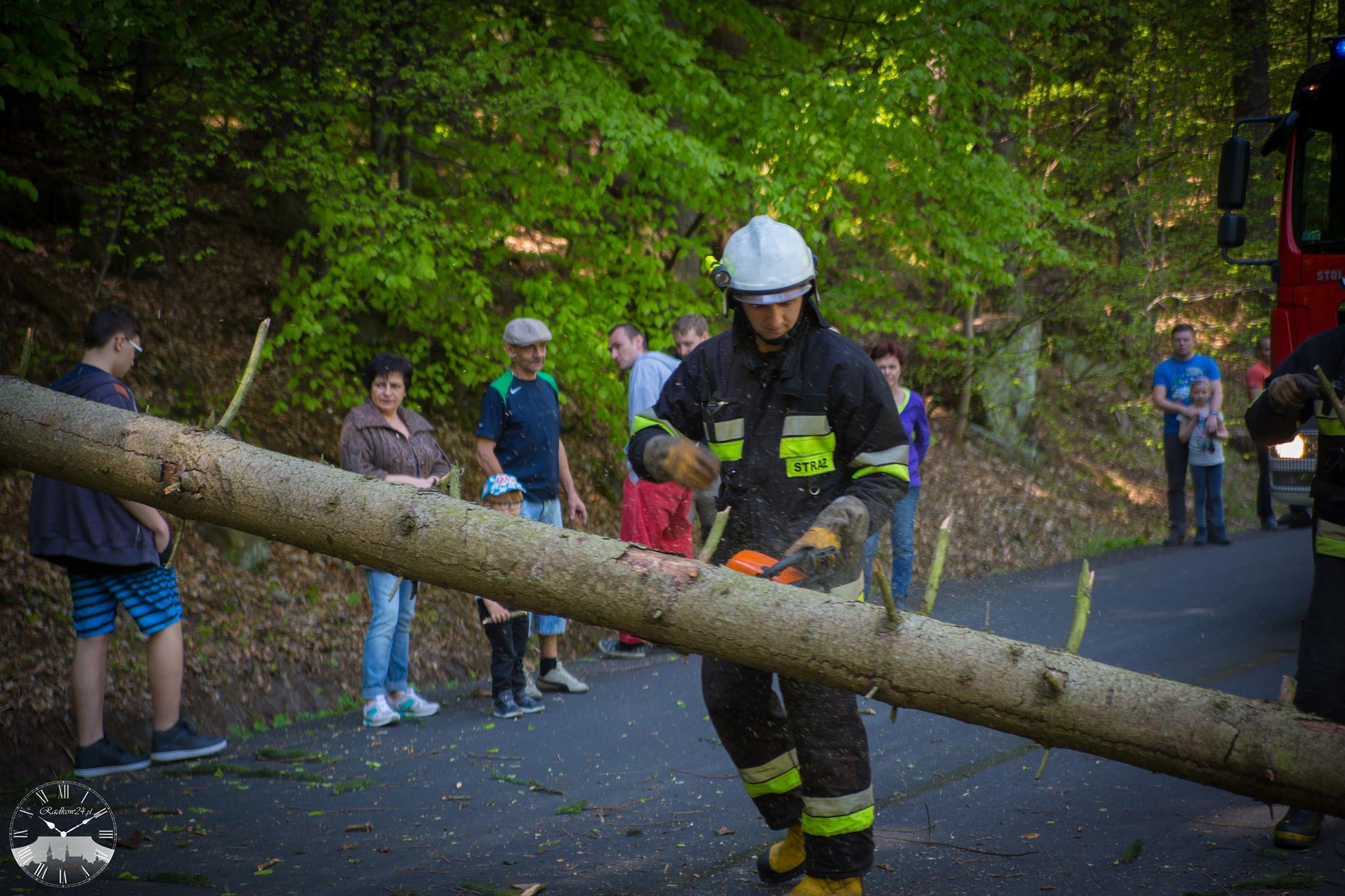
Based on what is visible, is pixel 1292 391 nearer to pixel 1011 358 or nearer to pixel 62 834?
pixel 62 834

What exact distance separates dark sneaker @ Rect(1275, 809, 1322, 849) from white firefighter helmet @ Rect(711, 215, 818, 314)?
8.57 feet

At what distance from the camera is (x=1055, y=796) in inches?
170

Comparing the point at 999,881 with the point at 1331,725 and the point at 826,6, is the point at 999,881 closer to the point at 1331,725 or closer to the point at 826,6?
the point at 1331,725

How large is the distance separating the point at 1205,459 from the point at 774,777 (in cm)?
883

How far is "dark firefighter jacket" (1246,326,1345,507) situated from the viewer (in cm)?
359

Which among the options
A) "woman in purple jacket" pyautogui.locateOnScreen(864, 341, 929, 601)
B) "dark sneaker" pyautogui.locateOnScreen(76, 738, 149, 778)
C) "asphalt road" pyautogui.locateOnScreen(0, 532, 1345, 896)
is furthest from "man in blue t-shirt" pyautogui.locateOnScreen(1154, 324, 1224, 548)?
"dark sneaker" pyautogui.locateOnScreen(76, 738, 149, 778)

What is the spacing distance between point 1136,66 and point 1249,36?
5.00 feet

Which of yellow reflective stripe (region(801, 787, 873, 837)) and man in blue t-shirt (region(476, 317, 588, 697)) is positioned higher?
man in blue t-shirt (region(476, 317, 588, 697))

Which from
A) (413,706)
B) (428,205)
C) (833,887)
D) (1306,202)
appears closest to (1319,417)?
(833,887)

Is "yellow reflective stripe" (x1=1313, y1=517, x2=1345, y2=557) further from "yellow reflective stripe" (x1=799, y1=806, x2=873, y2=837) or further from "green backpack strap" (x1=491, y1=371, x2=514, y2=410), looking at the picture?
"green backpack strap" (x1=491, y1=371, x2=514, y2=410)

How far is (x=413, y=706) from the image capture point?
5.79 m

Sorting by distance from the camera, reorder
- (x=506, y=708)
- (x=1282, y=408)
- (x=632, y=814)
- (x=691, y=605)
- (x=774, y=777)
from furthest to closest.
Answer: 1. (x=506, y=708)
2. (x=632, y=814)
3. (x=1282, y=408)
4. (x=774, y=777)
5. (x=691, y=605)

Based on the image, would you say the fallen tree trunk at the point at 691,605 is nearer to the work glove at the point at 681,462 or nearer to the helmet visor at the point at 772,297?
the work glove at the point at 681,462

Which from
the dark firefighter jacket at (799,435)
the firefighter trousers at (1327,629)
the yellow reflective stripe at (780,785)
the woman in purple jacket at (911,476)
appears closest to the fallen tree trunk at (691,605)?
the dark firefighter jacket at (799,435)
